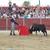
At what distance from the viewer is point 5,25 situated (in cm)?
2497

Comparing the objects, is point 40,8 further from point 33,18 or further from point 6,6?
point 6,6

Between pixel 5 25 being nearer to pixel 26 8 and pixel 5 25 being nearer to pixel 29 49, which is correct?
pixel 26 8

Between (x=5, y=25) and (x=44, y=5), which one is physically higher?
(x=44, y=5)

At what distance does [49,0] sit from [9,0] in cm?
378

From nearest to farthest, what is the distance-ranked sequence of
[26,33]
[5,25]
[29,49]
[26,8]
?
[29,49] → [26,33] → [5,25] → [26,8]

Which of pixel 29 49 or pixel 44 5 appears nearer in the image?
pixel 29 49

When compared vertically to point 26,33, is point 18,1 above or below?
above

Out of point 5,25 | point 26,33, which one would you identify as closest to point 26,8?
point 5,25

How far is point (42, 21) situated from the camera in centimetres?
2527

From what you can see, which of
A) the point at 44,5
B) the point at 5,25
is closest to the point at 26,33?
the point at 5,25

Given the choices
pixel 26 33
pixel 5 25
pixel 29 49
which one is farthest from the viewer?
pixel 5 25

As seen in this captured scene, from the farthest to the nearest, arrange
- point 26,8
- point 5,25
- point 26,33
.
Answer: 1. point 26,8
2. point 5,25
3. point 26,33

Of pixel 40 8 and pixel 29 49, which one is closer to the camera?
pixel 29 49

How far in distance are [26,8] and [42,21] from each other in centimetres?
236
